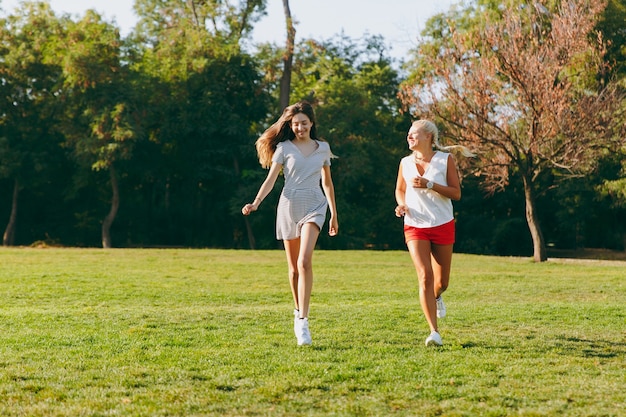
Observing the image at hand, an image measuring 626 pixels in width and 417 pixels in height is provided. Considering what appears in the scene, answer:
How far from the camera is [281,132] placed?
26.3 ft

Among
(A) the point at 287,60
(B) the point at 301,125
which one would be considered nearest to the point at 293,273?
(B) the point at 301,125

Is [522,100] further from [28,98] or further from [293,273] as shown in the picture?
[28,98]

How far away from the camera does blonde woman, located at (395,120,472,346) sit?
7328 mm

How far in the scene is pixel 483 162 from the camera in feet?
85.9

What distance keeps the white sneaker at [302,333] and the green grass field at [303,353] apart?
19 centimetres

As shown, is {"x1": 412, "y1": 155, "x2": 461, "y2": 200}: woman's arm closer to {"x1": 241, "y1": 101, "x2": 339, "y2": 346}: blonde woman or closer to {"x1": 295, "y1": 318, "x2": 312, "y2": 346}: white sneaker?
{"x1": 241, "y1": 101, "x2": 339, "y2": 346}: blonde woman

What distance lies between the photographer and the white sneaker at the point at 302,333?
24.4 ft

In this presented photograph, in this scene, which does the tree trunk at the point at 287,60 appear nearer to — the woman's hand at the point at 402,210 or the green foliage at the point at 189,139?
the green foliage at the point at 189,139

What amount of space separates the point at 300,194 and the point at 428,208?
48.5 inches

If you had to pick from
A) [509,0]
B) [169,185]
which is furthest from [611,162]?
[169,185]

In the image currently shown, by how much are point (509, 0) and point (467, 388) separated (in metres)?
27.7

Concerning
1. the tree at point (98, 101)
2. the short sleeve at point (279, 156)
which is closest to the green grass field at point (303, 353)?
the short sleeve at point (279, 156)

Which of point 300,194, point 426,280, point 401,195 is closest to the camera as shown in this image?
point 426,280

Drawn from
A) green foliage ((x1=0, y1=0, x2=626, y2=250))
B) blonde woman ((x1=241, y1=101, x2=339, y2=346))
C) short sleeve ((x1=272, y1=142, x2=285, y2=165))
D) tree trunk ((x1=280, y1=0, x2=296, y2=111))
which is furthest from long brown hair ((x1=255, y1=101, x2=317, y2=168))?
tree trunk ((x1=280, y1=0, x2=296, y2=111))
